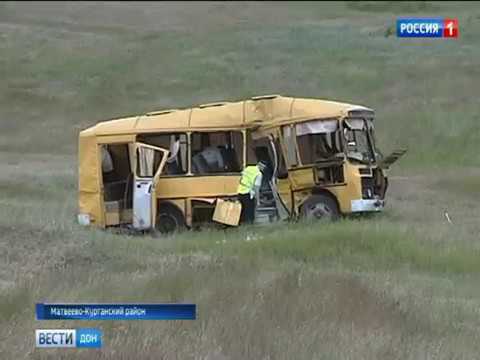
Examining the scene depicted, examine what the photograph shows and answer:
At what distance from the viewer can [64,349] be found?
28.0ft

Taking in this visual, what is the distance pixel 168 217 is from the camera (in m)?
20.9

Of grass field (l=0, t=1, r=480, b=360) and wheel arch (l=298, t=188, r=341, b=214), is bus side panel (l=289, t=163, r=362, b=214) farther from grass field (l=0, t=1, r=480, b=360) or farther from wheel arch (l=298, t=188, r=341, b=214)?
grass field (l=0, t=1, r=480, b=360)

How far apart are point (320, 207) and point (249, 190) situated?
142cm

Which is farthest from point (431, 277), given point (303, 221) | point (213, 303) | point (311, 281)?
point (303, 221)

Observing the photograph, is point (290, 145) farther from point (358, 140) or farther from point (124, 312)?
point (124, 312)

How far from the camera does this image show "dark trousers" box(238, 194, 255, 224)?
798 inches

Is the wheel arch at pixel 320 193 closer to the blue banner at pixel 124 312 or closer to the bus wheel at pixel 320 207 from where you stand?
the bus wheel at pixel 320 207

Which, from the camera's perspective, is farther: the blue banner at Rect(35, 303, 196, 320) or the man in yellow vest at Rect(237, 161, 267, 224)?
the man in yellow vest at Rect(237, 161, 267, 224)

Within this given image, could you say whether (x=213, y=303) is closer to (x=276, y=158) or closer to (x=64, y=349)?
(x=64, y=349)

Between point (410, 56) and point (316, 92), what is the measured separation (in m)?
5.10

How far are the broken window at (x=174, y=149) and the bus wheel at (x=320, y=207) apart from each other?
2.42 meters

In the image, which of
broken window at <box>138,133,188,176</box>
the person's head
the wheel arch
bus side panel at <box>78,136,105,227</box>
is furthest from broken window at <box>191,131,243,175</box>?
bus side panel at <box>78,136,105,227</box>

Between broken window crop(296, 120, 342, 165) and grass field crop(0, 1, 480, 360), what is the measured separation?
73.8 inches
